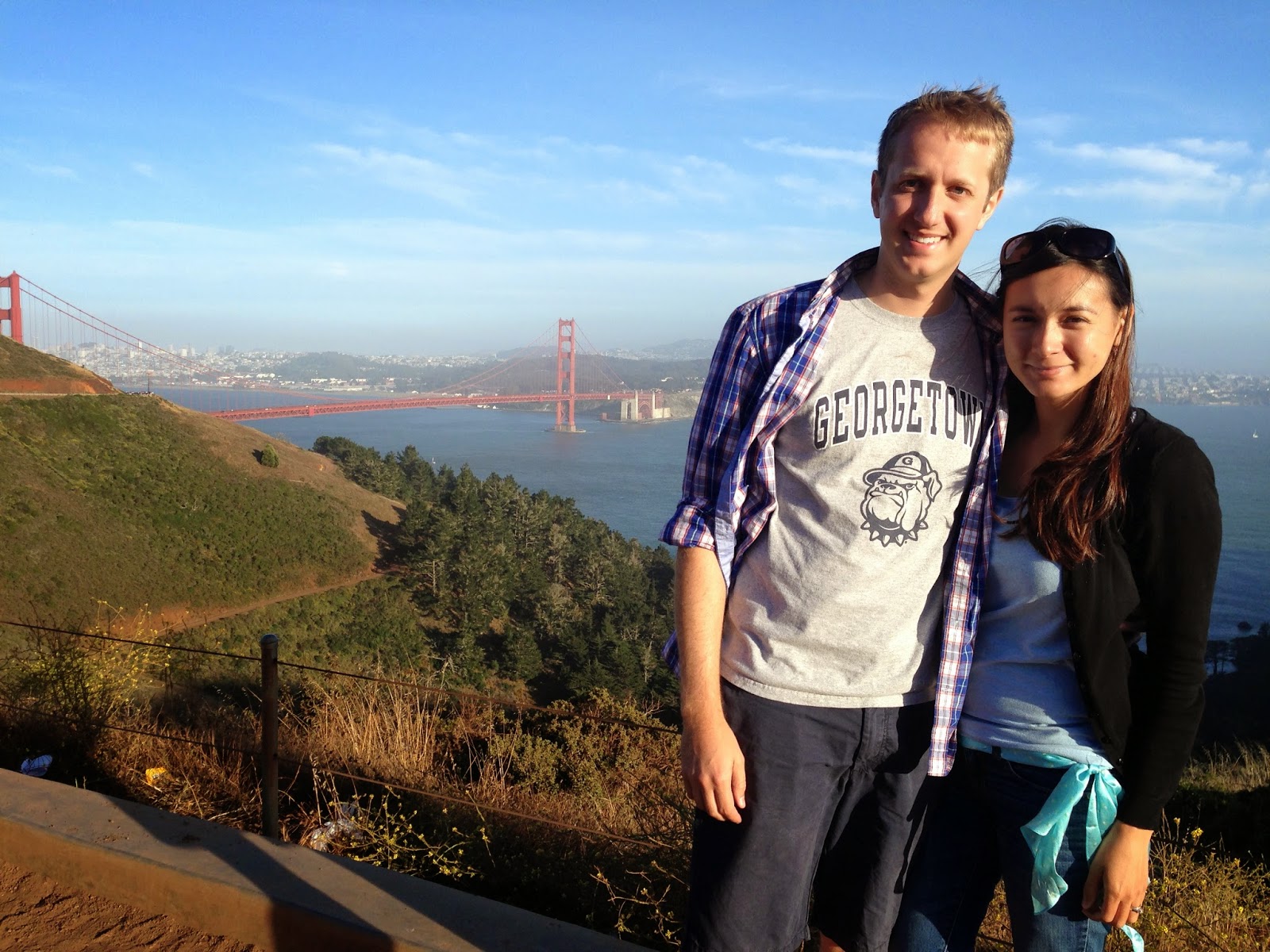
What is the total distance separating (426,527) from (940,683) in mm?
20747

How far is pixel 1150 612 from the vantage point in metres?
0.82

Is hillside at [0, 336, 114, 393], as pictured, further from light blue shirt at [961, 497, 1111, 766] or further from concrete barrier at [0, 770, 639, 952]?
light blue shirt at [961, 497, 1111, 766]

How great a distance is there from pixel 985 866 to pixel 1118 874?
0.53ft

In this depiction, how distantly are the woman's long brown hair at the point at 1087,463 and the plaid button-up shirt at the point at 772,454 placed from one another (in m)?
0.07

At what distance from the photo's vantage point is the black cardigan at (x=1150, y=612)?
79 cm

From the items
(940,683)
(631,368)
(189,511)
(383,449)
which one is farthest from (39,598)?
(631,368)

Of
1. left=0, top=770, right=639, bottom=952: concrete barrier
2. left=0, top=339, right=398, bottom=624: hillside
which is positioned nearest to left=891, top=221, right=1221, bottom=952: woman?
left=0, top=770, right=639, bottom=952: concrete barrier

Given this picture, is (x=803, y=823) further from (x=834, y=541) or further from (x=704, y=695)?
(x=834, y=541)

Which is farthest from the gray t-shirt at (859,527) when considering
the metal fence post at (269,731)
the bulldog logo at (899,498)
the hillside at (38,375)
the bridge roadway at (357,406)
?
the hillside at (38,375)

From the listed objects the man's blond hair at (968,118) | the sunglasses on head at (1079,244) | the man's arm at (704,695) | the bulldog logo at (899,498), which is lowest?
the man's arm at (704,695)

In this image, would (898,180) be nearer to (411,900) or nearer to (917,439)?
(917,439)

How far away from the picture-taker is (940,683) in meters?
0.91

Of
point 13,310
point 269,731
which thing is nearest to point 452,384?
point 13,310

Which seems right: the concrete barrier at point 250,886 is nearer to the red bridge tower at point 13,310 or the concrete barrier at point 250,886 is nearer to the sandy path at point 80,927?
the sandy path at point 80,927
